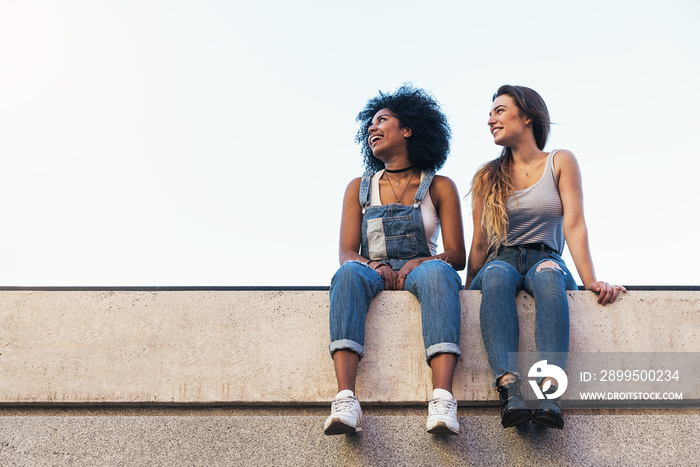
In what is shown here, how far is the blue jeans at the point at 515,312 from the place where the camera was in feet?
7.75

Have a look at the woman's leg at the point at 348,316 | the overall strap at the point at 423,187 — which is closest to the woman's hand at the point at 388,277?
the woman's leg at the point at 348,316

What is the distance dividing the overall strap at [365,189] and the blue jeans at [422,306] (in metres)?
0.65

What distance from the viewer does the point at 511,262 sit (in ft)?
9.16

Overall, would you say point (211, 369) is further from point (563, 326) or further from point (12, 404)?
point (563, 326)

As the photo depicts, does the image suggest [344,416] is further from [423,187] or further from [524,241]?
[423,187]

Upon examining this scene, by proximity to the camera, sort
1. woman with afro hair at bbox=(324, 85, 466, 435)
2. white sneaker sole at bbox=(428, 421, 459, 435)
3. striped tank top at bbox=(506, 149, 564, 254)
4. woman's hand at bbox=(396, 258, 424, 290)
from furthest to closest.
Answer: striped tank top at bbox=(506, 149, 564, 254) < woman's hand at bbox=(396, 258, 424, 290) < woman with afro hair at bbox=(324, 85, 466, 435) < white sneaker sole at bbox=(428, 421, 459, 435)

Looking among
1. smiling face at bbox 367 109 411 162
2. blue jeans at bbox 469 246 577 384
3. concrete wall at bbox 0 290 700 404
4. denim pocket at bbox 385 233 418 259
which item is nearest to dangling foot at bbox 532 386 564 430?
blue jeans at bbox 469 246 577 384

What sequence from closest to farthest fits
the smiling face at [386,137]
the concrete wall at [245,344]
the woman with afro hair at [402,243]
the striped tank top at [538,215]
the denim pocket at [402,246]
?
the woman with afro hair at [402,243]
the concrete wall at [245,344]
the striped tank top at [538,215]
the denim pocket at [402,246]
the smiling face at [386,137]

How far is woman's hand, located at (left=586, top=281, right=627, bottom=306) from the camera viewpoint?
2.62 m

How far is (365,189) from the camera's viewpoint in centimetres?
326

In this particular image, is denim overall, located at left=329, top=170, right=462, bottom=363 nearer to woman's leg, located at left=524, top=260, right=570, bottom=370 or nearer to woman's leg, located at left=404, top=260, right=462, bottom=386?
woman's leg, located at left=404, top=260, right=462, bottom=386

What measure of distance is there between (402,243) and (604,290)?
0.93 m

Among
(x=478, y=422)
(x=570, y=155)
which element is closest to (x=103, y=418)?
(x=478, y=422)

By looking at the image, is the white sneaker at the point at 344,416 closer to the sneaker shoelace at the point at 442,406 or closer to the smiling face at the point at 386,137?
the sneaker shoelace at the point at 442,406
